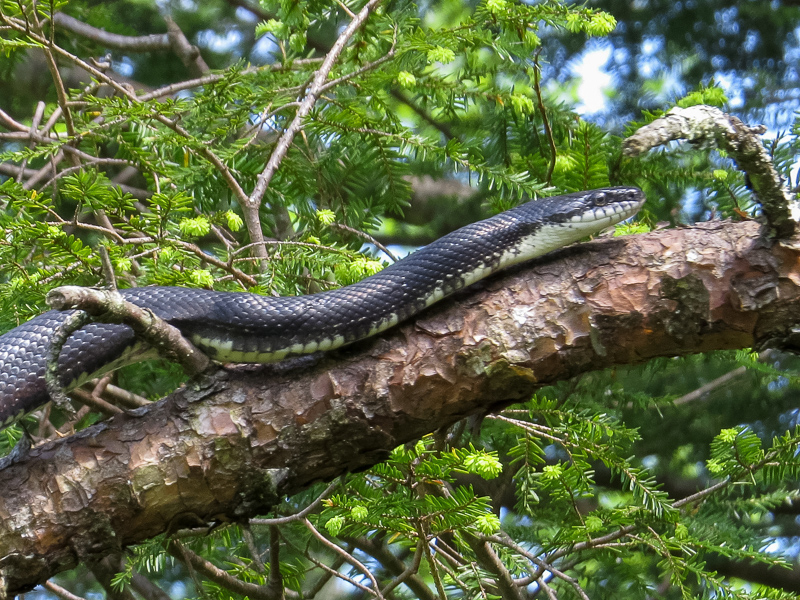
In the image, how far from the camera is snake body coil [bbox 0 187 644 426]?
268cm

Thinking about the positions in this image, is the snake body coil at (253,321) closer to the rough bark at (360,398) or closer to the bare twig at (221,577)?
the rough bark at (360,398)

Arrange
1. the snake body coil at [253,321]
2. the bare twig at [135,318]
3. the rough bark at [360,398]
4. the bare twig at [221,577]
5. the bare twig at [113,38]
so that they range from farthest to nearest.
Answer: the bare twig at [113,38], the bare twig at [221,577], the snake body coil at [253,321], the rough bark at [360,398], the bare twig at [135,318]

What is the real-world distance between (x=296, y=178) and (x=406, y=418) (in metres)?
1.82

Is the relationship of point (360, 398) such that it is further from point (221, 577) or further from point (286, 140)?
point (286, 140)

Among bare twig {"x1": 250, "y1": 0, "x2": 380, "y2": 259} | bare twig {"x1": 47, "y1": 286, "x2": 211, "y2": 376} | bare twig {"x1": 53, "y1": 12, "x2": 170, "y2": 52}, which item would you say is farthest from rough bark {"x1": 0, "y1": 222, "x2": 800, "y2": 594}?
bare twig {"x1": 53, "y1": 12, "x2": 170, "y2": 52}

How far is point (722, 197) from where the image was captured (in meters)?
3.42

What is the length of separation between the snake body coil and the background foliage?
0.18 metres

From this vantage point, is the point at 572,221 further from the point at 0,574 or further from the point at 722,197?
the point at 0,574

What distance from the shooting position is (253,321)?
105 inches

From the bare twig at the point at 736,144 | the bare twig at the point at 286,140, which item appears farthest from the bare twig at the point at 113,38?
the bare twig at the point at 736,144

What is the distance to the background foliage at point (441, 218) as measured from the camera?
2779 mm

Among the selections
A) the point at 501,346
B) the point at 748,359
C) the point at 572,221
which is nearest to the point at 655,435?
the point at 748,359

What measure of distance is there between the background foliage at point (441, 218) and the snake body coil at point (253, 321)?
179 millimetres

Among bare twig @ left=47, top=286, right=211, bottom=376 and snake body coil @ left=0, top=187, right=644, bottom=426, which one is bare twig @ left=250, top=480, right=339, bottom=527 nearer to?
→ snake body coil @ left=0, top=187, right=644, bottom=426
